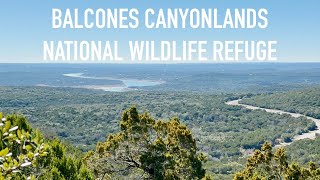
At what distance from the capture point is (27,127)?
19.3m

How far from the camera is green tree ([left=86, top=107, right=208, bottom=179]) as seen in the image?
18.7m

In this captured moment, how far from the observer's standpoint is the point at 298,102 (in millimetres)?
179375

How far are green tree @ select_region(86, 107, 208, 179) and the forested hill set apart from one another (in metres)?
149

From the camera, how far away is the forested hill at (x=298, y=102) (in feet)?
548

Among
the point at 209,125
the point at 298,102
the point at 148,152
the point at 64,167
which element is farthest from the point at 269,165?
the point at 298,102

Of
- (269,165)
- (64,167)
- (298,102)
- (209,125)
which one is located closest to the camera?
(64,167)

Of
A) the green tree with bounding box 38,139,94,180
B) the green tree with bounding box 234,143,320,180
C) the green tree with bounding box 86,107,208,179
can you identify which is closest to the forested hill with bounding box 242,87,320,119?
the green tree with bounding box 234,143,320,180

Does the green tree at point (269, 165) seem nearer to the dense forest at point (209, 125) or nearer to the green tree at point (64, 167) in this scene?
the green tree at point (64, 167)

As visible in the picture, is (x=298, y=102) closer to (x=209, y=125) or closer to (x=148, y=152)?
(x=209, y=125)

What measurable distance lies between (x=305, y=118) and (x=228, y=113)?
33.6 metres

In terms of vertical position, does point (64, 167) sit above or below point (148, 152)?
below

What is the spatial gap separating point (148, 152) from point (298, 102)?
16803 cm

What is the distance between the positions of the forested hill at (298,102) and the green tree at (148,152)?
488ft

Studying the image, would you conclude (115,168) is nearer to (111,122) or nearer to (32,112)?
(111,122)
